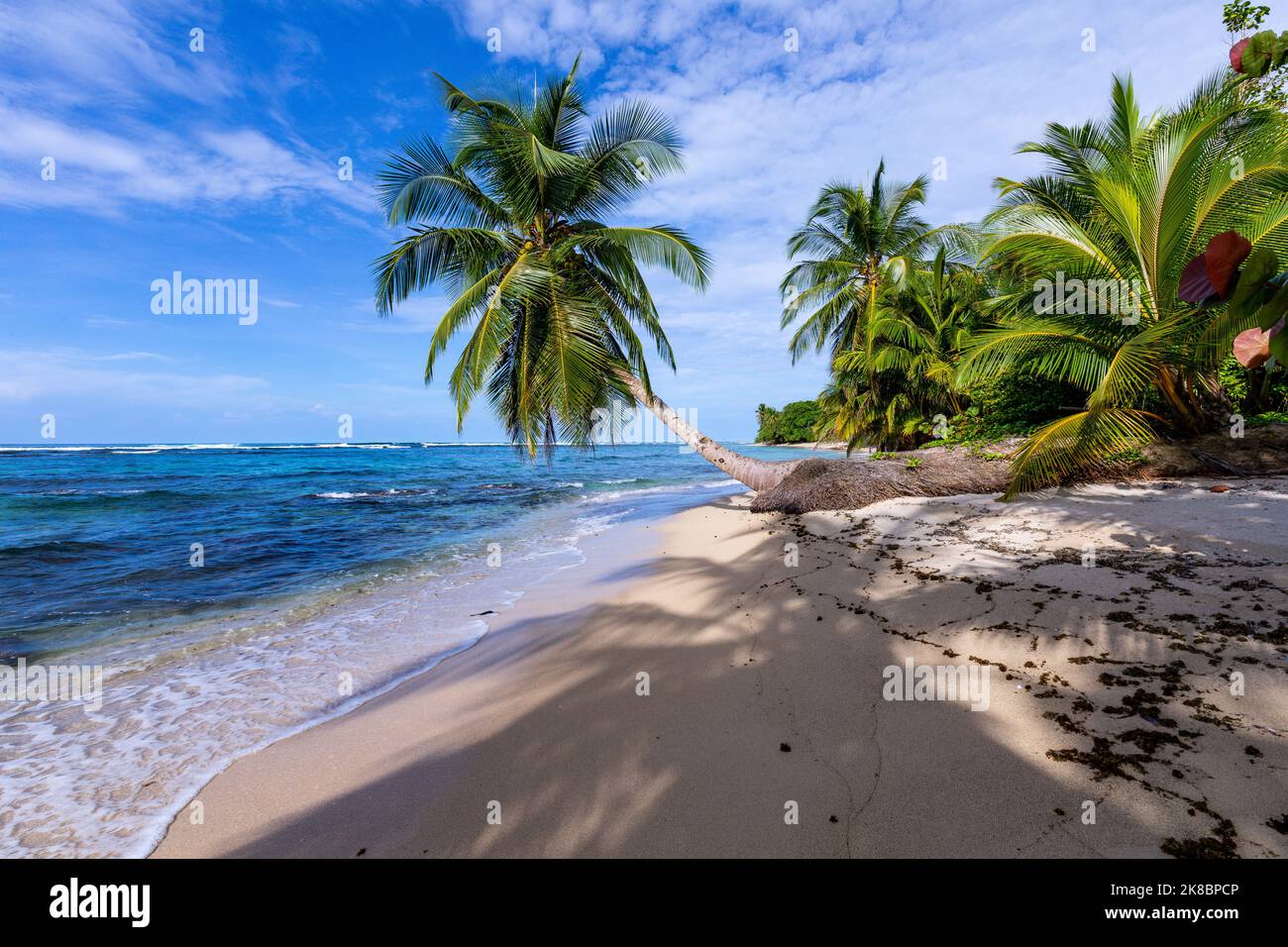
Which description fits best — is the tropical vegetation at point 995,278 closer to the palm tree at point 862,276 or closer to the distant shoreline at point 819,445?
the palm tree at point 862,276

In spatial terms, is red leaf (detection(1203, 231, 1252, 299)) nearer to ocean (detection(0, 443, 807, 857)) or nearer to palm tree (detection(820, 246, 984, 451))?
ocean (detection(0, 443, 807, 857))

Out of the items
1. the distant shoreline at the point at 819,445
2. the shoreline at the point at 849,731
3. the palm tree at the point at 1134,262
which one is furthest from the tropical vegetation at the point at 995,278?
the distant shoreline at the point at 819,445

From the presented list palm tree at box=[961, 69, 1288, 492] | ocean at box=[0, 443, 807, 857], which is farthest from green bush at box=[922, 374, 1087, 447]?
ocean at box=[0, 443, 807, 857]

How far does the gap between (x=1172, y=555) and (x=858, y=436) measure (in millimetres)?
16197

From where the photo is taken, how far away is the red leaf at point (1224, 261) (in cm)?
101

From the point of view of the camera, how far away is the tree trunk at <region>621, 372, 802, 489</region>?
11.1 meters

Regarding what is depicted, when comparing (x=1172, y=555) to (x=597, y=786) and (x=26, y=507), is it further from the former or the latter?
(x=26, y=507)

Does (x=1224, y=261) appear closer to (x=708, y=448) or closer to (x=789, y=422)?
(x=708, y=448)

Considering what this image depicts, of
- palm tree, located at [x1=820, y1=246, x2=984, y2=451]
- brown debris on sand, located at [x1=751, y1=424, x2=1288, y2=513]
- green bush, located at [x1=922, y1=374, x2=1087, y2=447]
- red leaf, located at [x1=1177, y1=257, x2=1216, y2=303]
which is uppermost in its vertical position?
palm tree, located at [x1=820, y1=246, x2=984, y2=451]

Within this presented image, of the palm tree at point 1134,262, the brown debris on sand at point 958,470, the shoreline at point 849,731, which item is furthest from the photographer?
the brown debris on sand at point 958,470

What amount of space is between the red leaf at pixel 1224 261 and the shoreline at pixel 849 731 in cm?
208

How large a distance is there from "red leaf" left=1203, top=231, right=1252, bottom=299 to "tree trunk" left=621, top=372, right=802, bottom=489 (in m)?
9.92

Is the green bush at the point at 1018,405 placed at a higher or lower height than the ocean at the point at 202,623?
higher

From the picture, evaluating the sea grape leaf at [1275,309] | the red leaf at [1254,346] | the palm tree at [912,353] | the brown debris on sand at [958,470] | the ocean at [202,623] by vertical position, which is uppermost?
the palm tree at [912,353]
